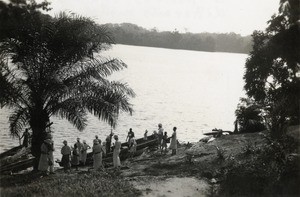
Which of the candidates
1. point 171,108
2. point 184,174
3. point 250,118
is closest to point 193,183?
point 184,174

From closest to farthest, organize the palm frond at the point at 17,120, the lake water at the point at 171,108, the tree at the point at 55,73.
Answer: the tree at the point at 55,73, the palm frond at the point at 17,120, the lake water at the point at 171,108

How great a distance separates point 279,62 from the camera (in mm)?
20641

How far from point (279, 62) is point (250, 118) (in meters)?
4.69

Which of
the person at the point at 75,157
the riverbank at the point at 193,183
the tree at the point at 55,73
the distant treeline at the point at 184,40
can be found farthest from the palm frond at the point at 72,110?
the distant treeline at the point at 184,40

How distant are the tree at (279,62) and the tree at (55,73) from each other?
7158mm

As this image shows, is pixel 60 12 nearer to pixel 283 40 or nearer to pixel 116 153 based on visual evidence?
pixel 116 153

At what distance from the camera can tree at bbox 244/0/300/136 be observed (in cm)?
1727

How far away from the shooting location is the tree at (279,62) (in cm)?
1727

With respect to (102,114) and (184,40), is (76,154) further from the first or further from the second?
(184,40)

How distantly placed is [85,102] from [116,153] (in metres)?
3.42

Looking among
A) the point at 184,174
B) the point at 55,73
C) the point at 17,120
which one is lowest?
the point at 184,174

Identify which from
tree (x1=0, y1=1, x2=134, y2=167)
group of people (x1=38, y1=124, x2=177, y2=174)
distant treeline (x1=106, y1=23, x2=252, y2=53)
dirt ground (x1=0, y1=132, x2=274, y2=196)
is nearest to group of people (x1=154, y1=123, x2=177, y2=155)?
group of people (x1=38, y1=124, x2=177, y2=174)

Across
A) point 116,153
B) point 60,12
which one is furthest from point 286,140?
point 60,12

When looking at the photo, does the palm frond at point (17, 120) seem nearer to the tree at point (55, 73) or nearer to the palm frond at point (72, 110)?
the tree at point (55, 73)
